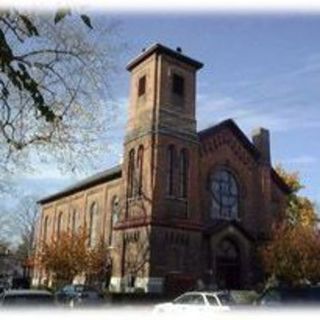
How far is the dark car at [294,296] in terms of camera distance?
1806cm

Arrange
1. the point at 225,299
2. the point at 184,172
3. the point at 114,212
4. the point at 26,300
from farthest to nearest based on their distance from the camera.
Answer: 1. the point at 114,212
2. the point at 184,172
3. the point at 225,299
4. the point at 26,300

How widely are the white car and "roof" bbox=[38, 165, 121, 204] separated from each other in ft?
82.0

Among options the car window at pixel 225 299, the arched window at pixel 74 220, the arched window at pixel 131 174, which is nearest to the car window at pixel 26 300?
the car window at pixel 225 299

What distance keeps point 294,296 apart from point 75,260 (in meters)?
29.0

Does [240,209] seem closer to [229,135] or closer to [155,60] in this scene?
[229,135]

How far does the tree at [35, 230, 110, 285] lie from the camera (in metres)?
45.1

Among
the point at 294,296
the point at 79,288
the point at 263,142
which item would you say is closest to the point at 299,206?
the point at 263,142

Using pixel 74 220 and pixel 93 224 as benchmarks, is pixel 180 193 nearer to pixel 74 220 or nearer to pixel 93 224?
pixel 93 224

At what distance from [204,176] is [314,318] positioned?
28839 millimetres

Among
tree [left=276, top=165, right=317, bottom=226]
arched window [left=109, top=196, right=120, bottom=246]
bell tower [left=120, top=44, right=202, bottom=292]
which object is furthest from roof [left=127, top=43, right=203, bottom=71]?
tree [left=276, top=165, right=317, bottom=226]

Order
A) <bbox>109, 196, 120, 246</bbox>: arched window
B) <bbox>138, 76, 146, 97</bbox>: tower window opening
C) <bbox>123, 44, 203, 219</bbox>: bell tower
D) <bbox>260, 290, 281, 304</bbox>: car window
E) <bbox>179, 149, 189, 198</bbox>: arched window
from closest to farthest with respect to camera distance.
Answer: <bbox>260, 290, 281, 304</bbox>: car window → <bbox>123, 44, 203, 219</bbox>: bell tower → <bbox>179, 149, 189, 198</bbox>: arched window → <bbox>138, 76, 146, 97</bbox>: tower window opening → <bbox>109, 196, 120, 246</bbox>: arched window

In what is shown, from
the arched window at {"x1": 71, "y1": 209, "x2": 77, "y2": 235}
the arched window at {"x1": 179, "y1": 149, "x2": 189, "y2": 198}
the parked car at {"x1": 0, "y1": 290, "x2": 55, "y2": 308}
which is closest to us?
the parked car at {"x1": 0, "y1": 290, "x2": 55, "y2": 308}

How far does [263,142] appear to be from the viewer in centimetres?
4906

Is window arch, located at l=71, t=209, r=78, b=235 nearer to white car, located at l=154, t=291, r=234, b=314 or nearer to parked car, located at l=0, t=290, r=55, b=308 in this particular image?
white car, located at l=154, t=291, r=234, b=314
